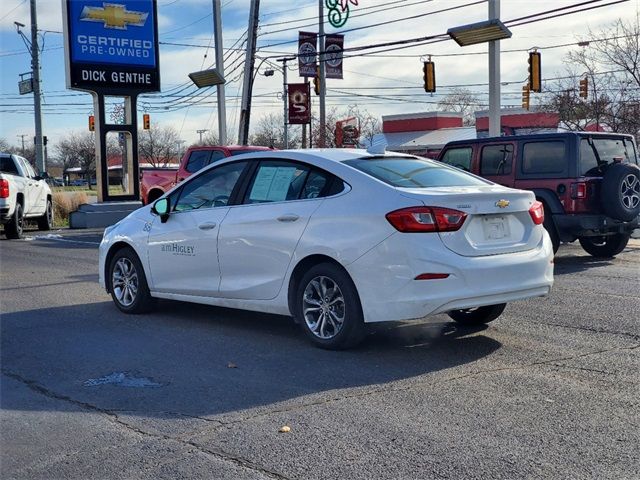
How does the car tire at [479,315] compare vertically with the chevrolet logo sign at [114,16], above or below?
below

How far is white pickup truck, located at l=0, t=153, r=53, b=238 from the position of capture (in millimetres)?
17078

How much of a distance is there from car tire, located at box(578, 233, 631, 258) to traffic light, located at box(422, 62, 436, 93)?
15623mm

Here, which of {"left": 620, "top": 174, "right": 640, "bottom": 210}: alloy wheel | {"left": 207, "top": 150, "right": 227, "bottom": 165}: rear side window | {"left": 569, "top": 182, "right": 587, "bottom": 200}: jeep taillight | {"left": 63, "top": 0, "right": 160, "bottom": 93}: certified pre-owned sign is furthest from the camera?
{"left": 63, "top": 0, "right": 160, "bottom": 93}: certified pre-owned sign

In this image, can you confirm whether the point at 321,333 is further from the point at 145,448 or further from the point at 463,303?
the point at 145,448

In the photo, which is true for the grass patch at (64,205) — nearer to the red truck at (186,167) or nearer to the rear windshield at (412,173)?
the red truck at (186,167)

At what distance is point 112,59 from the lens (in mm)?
23625

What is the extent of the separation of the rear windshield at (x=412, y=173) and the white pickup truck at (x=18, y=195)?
1243cm

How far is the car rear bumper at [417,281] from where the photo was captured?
575cm

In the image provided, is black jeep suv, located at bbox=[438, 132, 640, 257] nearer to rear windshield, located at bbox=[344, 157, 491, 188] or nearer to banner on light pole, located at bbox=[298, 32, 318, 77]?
rear windshield, located at bbox=[344, 157, 491, 188]

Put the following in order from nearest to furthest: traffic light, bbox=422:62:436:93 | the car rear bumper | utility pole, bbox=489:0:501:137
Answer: the car rear bumper, utility pole, bbox=489:0:501:137, traffic light, bbox=422:62:436:93

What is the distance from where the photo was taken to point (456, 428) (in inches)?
175

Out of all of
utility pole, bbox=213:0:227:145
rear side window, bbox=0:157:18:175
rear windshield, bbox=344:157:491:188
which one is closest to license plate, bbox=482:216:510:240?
rear windshield, bbox=344:157:491:188

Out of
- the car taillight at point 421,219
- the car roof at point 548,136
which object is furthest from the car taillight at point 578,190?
the car taillight at point 421,219

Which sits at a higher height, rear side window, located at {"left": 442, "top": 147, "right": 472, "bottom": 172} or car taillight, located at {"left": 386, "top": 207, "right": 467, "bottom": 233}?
rear side window, located at {"left": 442, "top": 147, "right": 472, "bottom": 172}
